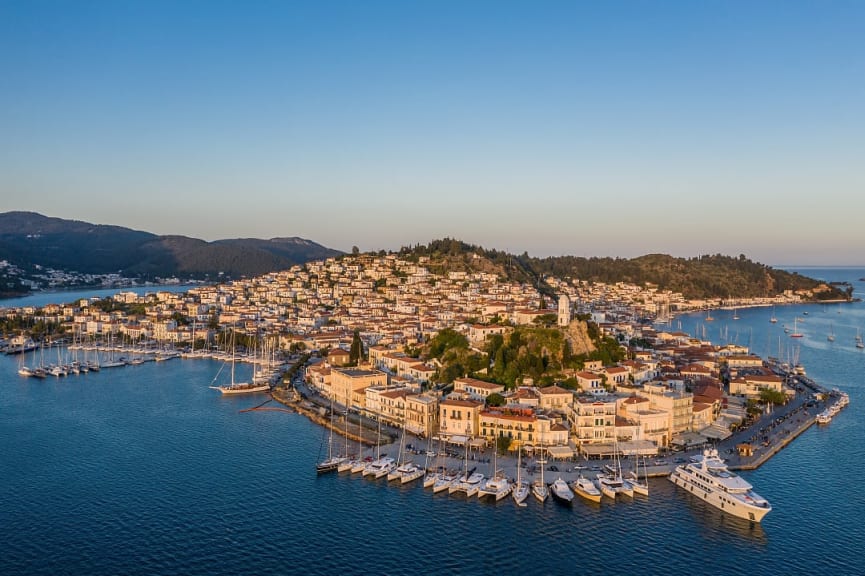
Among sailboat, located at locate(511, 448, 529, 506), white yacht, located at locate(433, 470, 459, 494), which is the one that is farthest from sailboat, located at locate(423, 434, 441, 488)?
sailboat, located at locate(511, 448, 529, 506)

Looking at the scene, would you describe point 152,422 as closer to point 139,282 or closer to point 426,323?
point 426,323

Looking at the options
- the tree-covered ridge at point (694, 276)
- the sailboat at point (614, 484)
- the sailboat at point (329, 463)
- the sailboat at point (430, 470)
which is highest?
the tree-covered ridge at point (694, 276)

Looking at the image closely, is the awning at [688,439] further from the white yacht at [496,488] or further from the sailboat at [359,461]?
the sailboat at [359,461]

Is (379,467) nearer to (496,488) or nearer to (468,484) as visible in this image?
(468,484)

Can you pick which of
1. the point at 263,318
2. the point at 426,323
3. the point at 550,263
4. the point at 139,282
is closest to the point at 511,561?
the point at 426,323

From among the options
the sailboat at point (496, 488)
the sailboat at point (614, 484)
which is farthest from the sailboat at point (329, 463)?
the sailboat at point (614, 484)

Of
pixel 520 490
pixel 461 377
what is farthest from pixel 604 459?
pixel 461 377
